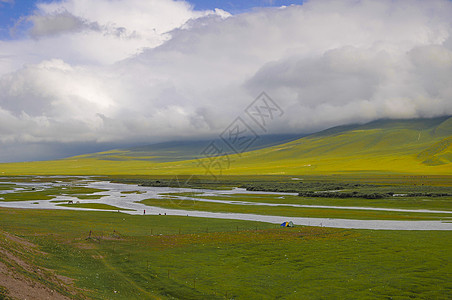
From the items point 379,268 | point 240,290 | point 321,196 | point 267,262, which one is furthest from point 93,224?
point 321,196

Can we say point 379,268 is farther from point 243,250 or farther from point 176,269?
point 176,269

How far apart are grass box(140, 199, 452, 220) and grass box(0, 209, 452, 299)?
17471mm

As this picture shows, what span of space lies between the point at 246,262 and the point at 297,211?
39.6 meters

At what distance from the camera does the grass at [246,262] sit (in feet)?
82.4

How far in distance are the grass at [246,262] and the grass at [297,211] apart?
57.3ft

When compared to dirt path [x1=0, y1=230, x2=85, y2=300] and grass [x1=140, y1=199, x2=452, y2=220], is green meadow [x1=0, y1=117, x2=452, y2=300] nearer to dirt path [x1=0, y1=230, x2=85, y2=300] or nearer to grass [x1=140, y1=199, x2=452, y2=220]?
dirt path [x1=0, y1=230, x2=85, y2=300]

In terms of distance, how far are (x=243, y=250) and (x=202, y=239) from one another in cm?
695

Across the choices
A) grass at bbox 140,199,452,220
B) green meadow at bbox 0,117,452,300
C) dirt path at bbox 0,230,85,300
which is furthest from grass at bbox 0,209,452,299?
grass at bbox 140,199,452,220

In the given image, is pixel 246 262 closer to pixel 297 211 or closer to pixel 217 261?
pixel 217 261

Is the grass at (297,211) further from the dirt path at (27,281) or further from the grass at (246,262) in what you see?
the dirt path at (27,281)

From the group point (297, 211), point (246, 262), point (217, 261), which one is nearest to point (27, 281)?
point (217, 261)

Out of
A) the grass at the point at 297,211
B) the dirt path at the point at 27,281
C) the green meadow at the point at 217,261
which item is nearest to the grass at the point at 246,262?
the green meadow at the point at 217,261

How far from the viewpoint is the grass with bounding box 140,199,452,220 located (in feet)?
204

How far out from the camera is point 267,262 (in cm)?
3300
